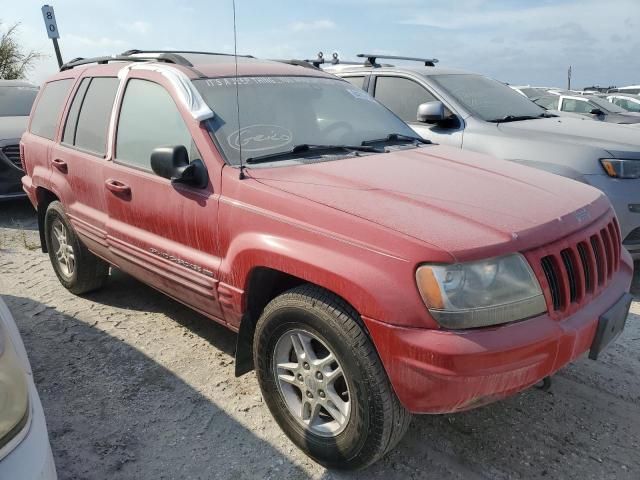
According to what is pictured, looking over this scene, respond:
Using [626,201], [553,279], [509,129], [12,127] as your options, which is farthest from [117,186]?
[12,127]

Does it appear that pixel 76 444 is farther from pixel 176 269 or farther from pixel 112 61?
pixel 112 61

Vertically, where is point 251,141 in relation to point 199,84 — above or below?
below

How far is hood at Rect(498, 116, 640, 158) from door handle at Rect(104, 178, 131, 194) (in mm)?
3353

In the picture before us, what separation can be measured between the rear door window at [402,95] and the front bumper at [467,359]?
3.71 metres

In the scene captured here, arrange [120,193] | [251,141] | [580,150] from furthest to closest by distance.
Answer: [580,150] < [120,193] < [251,141]

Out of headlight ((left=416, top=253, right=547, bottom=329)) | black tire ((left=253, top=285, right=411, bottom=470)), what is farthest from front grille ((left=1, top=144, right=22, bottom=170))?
headlight ((left=416, top=253, right=547, bottom=329))

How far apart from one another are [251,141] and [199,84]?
49cm

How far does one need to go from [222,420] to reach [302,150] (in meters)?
1.47

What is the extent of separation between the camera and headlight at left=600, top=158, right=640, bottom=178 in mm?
4398

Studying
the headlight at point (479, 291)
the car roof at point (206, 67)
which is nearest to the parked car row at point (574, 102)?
the car roof at point (206, 67)

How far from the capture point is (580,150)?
4539 millimetres

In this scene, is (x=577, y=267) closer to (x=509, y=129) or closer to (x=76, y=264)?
(x=509, y=129)

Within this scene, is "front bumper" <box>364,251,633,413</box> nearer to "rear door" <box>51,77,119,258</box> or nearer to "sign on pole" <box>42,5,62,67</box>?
"rear door" <box>51,77,119,258</box>

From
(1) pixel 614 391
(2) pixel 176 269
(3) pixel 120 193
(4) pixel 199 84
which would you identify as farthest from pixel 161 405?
(1) pixel 614 391
